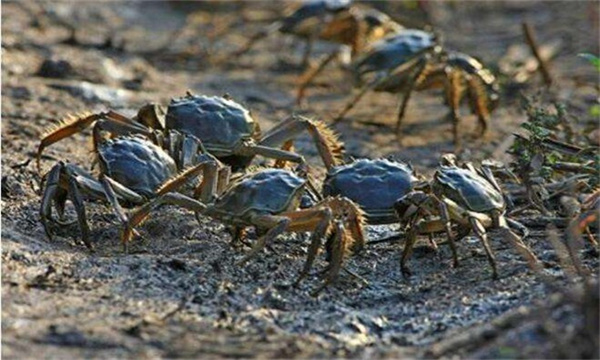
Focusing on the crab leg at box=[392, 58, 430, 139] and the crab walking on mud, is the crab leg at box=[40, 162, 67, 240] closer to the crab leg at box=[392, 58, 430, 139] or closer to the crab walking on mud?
the crab walking on mud

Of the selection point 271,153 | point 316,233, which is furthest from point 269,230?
point 271,153

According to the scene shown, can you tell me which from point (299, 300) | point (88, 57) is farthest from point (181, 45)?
point (299, 300)

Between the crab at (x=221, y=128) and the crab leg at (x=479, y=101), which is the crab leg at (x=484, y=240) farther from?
the crab leg at (x=479, y=101)

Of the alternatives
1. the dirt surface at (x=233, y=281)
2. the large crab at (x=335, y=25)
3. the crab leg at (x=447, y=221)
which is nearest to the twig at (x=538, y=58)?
the dirt surface at (x=233, y=281)

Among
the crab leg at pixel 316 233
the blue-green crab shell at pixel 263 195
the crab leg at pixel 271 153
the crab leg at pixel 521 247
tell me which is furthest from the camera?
the crab leg at pixel 271 153

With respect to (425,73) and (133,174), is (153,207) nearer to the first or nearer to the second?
(133,174)

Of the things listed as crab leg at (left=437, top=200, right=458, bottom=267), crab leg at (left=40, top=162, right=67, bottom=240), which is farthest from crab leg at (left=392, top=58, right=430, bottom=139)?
crab leg at (left=40, top=162, right=67, bottom=240)

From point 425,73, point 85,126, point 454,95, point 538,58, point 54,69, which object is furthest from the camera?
point 538,58
